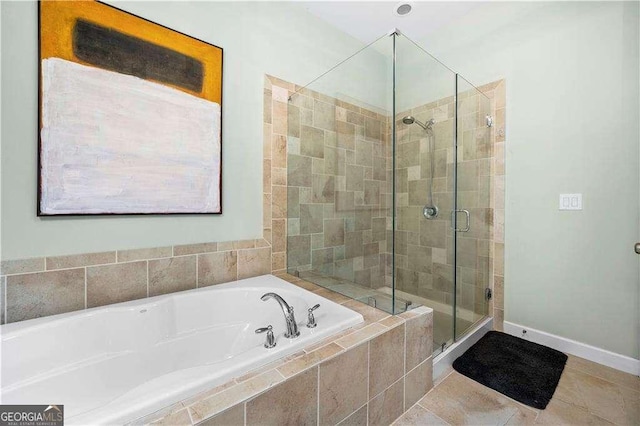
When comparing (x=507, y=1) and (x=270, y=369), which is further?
(x=507, y=1)

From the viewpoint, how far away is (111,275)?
1.39m

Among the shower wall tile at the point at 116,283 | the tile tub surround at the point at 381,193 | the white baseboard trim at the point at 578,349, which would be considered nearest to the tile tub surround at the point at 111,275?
the shower wall tile at the point at 116,283

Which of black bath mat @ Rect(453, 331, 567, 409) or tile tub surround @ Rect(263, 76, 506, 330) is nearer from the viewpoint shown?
black bath mat @ Rect(453, 331, 567, 409)

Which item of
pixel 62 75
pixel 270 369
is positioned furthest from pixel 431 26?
pixel 270 369

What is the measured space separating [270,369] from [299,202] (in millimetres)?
1360

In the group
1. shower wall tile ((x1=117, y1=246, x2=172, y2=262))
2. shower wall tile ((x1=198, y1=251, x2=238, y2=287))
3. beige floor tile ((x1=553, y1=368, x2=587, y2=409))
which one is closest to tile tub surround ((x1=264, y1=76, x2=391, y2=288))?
shower wall tile ((x1=198, y1=251, x2=238, y2=287))

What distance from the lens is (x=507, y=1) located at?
2.04 metres

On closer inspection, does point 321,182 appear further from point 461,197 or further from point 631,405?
point 631,405

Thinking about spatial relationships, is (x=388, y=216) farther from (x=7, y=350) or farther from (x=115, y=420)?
(x=7, y=350)

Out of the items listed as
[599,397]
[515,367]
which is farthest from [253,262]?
[599,397]

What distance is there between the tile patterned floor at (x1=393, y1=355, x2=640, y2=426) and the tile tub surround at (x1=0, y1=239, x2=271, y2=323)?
133 cm

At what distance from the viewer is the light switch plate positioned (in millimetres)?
1731

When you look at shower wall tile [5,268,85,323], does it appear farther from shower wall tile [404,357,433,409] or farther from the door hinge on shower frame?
the door hinge on shower frame

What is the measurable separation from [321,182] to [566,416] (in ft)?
6.28
